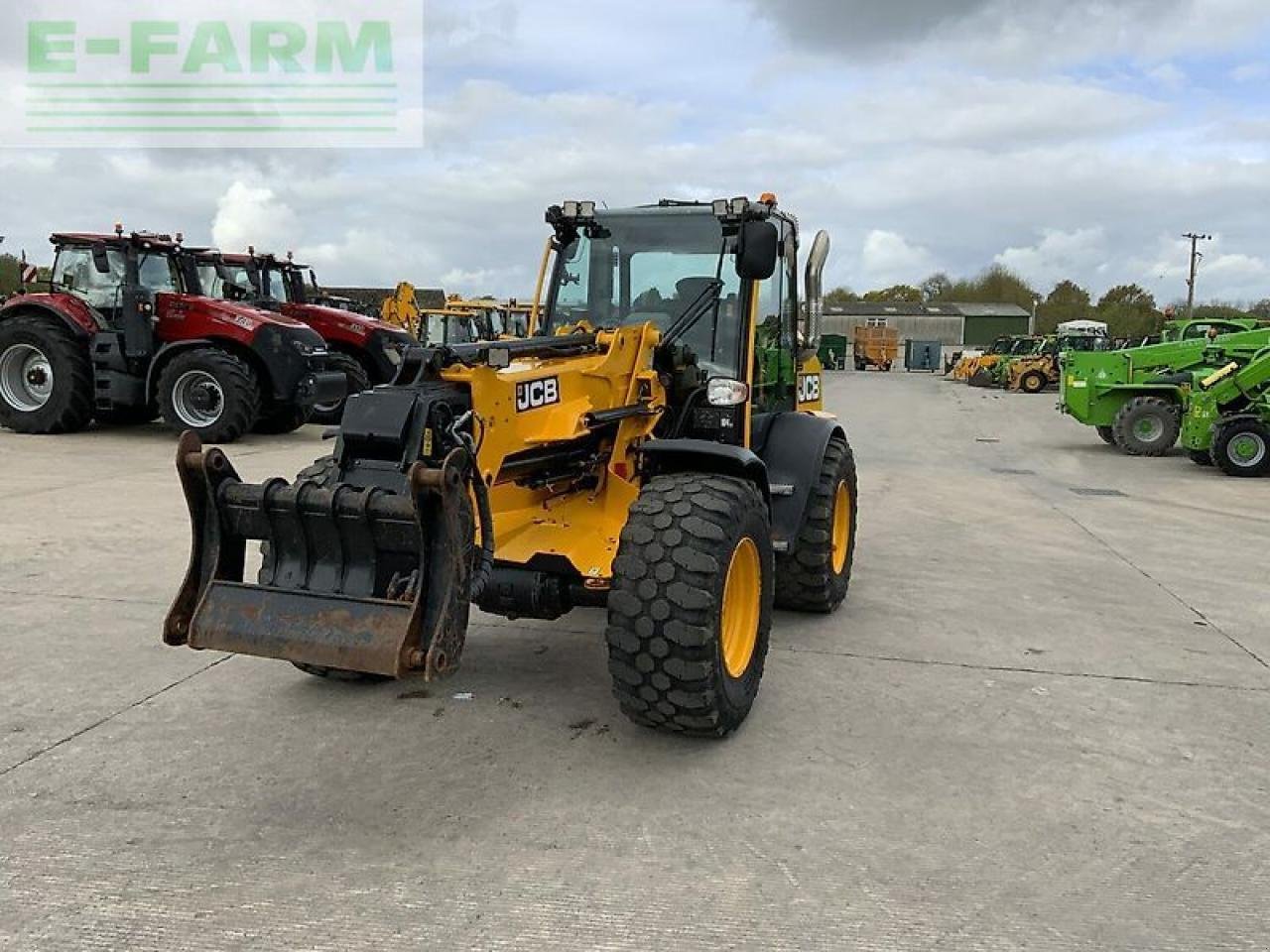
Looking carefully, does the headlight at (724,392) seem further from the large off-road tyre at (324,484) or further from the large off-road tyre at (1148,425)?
the large off-road tyre at (1148,425)

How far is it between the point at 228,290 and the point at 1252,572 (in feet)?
42.2

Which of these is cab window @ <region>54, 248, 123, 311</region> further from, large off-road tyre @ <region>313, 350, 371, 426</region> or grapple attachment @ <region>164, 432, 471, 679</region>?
grapple attachment @ <region>164, 432, 471, 679</region>

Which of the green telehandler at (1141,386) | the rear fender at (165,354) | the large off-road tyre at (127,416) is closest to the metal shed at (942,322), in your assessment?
the green telehandler at (1141,386)

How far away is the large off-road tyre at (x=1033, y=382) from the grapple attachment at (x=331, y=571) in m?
31.6

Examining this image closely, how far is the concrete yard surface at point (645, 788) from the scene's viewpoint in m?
2.84

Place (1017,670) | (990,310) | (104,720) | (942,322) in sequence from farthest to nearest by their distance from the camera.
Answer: (990,310), (942,322), (1017,670), (104,720)

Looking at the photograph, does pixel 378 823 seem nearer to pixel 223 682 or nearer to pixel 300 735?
pixel 300 735

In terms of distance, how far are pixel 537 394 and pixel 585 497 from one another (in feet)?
2.63

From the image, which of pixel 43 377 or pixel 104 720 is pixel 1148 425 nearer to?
pixel 104 720

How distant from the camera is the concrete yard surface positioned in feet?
9.32

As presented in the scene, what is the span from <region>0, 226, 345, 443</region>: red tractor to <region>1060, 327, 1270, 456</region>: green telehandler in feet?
37.5

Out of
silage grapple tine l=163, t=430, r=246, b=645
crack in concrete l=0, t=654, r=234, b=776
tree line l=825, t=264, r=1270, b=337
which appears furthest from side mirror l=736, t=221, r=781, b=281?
tree line l=825, t=264, r=1270, b=337

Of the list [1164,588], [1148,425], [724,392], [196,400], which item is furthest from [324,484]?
[1148,425]

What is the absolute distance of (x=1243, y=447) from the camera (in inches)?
511
